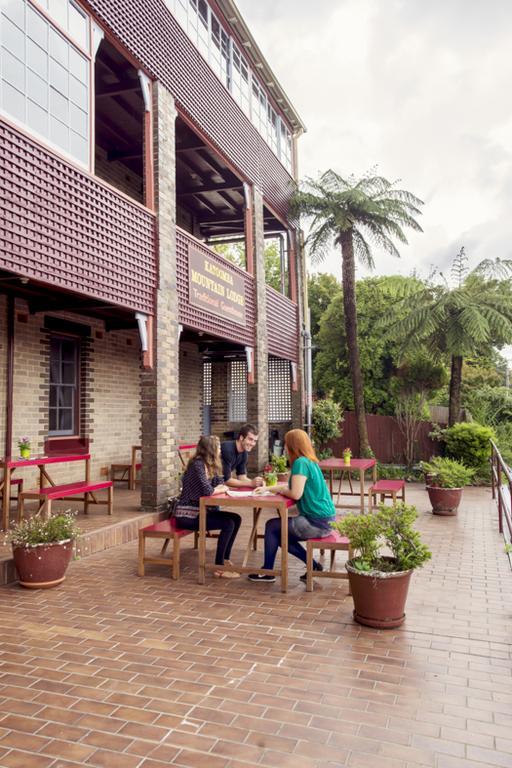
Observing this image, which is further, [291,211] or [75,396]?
[291,211]

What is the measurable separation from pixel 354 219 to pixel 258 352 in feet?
→ 18.2

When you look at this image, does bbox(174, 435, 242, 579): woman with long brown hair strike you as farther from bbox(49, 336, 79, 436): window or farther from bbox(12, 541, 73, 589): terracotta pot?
bbox(49, 336, 79, 436): window

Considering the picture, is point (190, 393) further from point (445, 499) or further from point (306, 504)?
point (306, 504)

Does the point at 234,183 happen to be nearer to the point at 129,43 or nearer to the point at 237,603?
the point at 129,43

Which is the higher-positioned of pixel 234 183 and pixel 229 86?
pixel 229 86

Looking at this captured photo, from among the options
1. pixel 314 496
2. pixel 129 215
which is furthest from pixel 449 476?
pixel 129 215

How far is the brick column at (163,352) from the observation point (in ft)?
27.7

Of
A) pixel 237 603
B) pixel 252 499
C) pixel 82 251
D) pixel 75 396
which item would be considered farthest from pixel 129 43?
pixel 237 603

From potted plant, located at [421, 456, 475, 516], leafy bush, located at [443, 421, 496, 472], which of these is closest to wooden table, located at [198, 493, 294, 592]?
potted plant, located at [421, 456, 475, 516]

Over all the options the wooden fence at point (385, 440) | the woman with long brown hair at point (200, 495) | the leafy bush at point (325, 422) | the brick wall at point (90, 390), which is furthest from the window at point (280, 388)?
the woman with long brown hair at point (200, 495)

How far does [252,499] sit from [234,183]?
9219 millimetres

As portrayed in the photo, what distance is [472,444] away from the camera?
14.1 m

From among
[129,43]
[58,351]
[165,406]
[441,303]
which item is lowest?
[165,406]

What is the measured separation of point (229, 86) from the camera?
12.0 m
